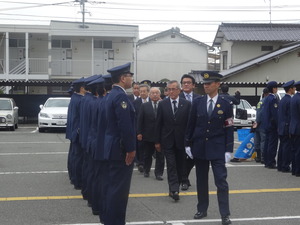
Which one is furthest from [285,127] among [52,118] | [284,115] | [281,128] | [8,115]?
[8,115]

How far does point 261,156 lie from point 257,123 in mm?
919

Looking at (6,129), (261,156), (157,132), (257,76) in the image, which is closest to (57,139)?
(6,129)

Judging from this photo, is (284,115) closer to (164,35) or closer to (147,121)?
(147,121)

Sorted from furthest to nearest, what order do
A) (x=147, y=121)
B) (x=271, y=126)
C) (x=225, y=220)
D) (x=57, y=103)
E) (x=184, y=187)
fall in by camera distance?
1. (x=57, y=103)
2. (x=271, y=126)
3. (x=147, y=121)
4. (x=184, y=187)
5. (x=225, y=220)

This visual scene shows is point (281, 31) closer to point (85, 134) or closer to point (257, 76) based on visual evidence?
point (257, 76)

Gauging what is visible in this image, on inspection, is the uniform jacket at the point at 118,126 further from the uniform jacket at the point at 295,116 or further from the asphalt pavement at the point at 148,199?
the uniform jacket at the point at 295,116

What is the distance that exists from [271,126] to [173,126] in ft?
12.2

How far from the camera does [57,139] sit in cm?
1844

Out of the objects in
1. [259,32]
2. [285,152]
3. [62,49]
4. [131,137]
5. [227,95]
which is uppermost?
[259,32]

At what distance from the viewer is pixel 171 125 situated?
27.0 ft

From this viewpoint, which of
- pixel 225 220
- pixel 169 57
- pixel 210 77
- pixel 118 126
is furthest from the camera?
pixel 169 57

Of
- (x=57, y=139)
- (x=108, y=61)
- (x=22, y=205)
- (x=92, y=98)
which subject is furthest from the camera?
(x=108, y=61)

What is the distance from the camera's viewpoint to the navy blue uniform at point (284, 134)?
404 inches

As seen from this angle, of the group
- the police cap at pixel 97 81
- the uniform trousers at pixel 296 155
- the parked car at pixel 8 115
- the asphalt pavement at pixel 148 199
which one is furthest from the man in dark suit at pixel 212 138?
the parked car at pixel 8 115
